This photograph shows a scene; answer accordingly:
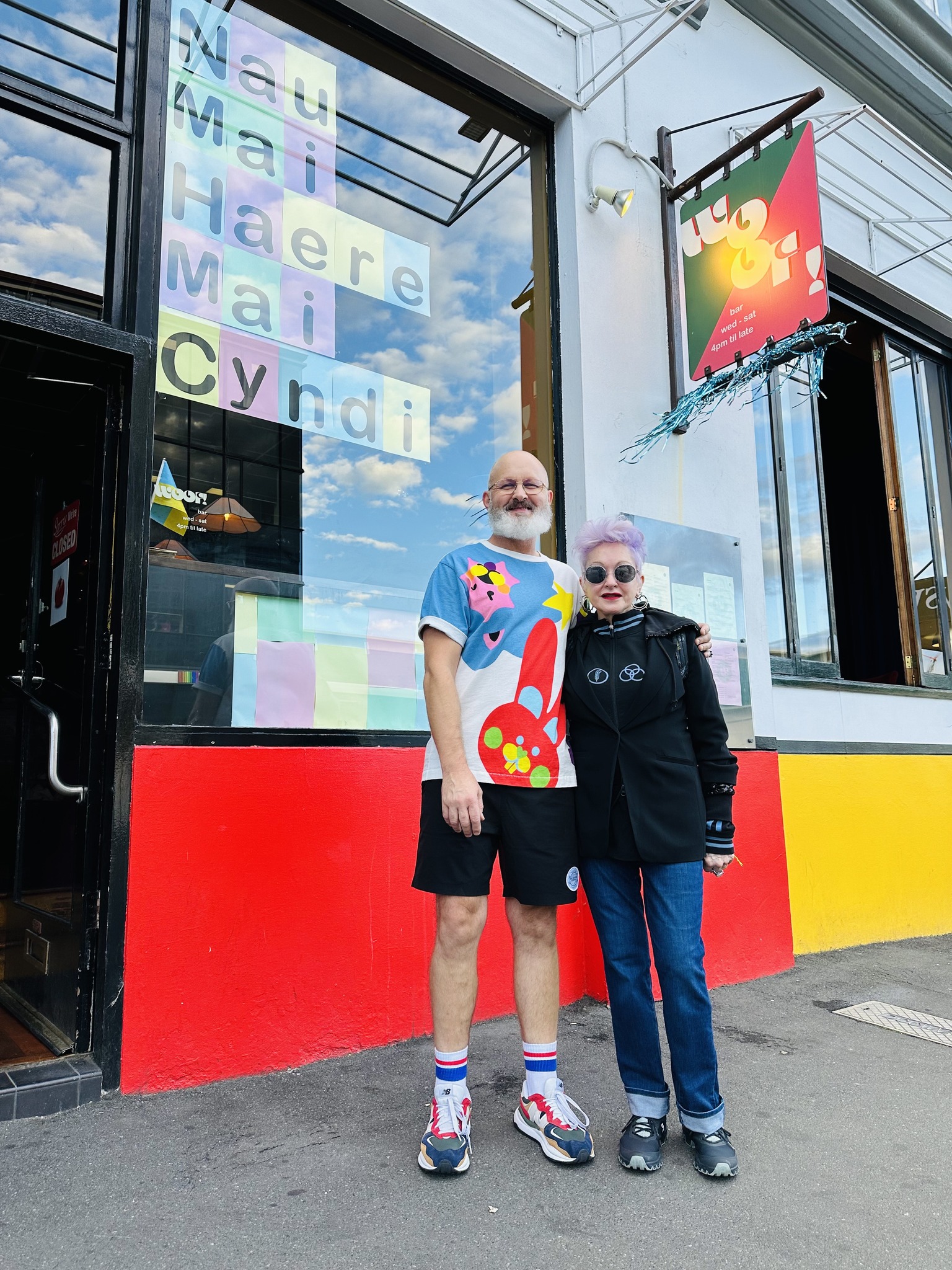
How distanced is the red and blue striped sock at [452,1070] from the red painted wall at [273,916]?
0.89 m

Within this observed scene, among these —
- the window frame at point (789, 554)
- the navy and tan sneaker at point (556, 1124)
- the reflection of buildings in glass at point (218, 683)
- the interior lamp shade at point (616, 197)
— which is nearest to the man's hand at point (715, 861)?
the navy and tan sneaker at point (556, 1124)

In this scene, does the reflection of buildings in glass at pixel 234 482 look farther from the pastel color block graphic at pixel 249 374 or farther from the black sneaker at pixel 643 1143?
the black sneaker at pixel 643 1143

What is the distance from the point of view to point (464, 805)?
2.37 m

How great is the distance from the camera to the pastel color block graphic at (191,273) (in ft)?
10.8

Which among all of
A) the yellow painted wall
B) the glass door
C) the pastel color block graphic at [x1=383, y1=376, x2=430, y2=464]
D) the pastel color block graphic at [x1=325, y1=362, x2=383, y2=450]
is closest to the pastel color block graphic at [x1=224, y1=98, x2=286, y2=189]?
the pastel color block graphic at [x1=325, y1=362, x2=383, y2=450]

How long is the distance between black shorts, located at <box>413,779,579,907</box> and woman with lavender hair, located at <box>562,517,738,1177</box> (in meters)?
0.09

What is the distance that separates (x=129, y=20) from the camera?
131 inches

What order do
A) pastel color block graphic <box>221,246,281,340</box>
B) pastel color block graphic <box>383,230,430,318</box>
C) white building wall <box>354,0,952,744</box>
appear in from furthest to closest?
white building wall <box>354,0,952,744</box> → pastel color block graphic <box>383,230,430,318</box> → pastel color block graphic <box>221,246,281,340</box>

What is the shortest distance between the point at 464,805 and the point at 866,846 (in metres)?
3.86

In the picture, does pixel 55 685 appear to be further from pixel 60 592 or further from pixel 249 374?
pixel 249 374

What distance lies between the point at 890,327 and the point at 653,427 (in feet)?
11.3

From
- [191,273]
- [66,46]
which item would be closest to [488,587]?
[191,273]

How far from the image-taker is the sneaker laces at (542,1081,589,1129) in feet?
7.98

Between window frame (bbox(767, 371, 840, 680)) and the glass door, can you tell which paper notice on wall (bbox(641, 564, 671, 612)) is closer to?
window frame (bbox(767, 371, 840, 680))
